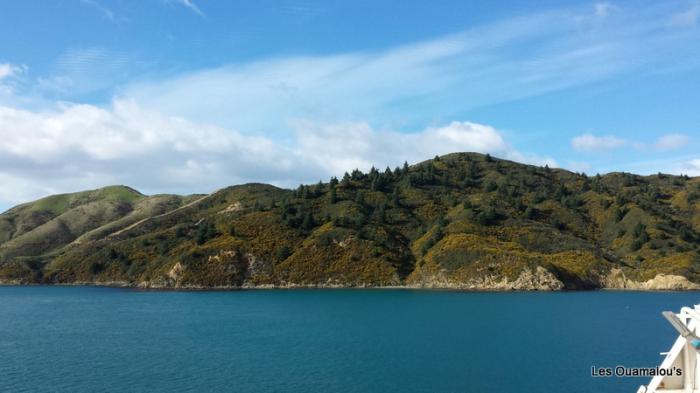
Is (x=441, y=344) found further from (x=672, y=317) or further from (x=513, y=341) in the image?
(x=672, y=317)

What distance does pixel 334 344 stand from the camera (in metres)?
68.3

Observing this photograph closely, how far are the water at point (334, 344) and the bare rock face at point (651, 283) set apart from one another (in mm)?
27250

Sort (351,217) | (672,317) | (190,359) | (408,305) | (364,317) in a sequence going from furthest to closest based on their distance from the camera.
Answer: (351,217)
(408,305)
(364,317)
(190,359)
(672,317)

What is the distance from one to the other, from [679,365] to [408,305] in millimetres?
87469

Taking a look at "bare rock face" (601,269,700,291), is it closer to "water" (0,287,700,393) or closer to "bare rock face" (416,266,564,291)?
"bare rock face" (416,266,564,291)

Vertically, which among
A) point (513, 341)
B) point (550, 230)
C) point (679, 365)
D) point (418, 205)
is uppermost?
point (418, 205)

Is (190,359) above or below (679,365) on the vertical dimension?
below

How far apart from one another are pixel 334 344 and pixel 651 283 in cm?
11579

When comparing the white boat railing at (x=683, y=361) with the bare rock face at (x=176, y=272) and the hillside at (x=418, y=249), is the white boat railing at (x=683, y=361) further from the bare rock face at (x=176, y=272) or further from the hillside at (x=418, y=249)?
the bare rock face at (x=176, y=272)

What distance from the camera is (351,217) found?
182 m

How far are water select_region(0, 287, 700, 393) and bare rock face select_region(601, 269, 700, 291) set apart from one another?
27250 millimetres

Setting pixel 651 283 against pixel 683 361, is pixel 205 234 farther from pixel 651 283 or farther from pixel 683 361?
pixel 683 361

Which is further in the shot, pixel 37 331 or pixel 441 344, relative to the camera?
pixel 37 331

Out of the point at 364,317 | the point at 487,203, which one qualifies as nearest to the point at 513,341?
the point at 364,317
